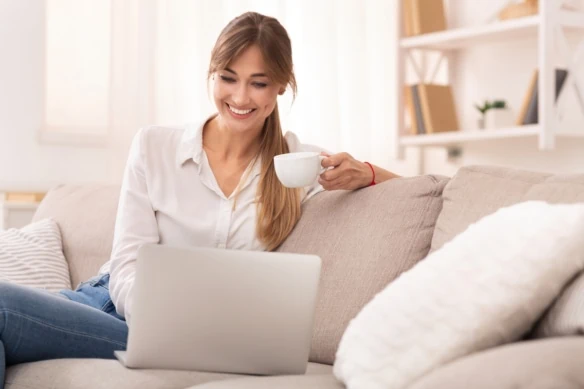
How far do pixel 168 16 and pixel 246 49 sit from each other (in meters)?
1.90

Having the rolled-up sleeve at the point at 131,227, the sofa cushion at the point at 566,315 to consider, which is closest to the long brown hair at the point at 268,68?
the rolled-up sleeve at the point at 131,227

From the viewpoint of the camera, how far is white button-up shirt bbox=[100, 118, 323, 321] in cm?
201

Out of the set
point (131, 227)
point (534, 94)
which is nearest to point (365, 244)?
point (131, 227)

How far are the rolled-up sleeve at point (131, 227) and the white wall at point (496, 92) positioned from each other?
1459 mm

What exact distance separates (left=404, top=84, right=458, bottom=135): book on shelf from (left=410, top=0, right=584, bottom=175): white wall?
0.10m

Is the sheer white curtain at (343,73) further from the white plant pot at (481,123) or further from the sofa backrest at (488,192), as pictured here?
the sofa backrest at (488,192)

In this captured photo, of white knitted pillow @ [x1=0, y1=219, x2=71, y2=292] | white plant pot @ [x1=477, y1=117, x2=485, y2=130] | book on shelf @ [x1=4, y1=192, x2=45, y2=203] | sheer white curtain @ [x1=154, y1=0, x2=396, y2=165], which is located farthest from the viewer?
book on shelf @ [x1=4, y1=192, x2=45, y2=203]

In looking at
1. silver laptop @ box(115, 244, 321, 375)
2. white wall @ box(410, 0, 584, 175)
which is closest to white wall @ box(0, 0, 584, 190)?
white wall @ box(410, 0, 584, 175)

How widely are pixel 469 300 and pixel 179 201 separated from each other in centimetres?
103

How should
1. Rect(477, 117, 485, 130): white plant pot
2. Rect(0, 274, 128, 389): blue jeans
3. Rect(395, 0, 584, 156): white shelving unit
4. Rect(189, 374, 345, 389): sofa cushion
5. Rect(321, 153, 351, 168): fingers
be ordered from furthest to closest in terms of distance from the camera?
1. Rect(477, 117, 485, 130): white plant pot
2. Rect(395, 0, 584, 156): white shelving unit
3. Rect(321, 153, 351, 168): fingers
4. Rect(0, 274, 128, 389): blue jeans
5. Rect(189, 374, 345, 389): sofa cushion

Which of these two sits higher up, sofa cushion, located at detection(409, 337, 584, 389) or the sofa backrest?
the sofa backrest

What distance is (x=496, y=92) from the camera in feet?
10.1

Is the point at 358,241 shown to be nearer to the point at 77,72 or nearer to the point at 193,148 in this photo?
the point at 193,148

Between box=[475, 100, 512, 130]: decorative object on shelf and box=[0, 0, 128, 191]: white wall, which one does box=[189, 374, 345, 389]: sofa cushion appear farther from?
box=[0, 0, 128, 191]: white wall
